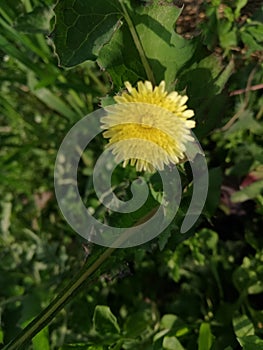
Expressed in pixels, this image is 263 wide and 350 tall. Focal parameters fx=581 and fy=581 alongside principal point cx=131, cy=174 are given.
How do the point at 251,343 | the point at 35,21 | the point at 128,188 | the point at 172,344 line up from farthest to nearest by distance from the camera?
the point at 35,21
the point at 128,188
the point at 172,344
the point at 251,343

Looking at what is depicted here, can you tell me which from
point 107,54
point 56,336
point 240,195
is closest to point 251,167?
point 240,195

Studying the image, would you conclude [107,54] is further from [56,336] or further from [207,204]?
[56,336]

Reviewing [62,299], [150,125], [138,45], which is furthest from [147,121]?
[62,299]

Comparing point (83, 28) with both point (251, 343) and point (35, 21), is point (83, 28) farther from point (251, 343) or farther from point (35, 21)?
point (251, 343)

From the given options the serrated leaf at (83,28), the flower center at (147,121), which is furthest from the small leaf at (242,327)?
the serrated leaf at (83,28)

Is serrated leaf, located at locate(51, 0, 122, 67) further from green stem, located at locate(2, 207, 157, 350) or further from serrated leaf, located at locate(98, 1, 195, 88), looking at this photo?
green stem, located at locate(2, 207, 157, 350)

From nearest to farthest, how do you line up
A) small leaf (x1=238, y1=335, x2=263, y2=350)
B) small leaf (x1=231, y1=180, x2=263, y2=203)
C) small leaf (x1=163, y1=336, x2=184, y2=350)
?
1. small leaf (x1=238, y1=335, x2=263, y2=350)
2. small leaf (x1=163, y1=336, x2=184, y2=350)
3. small leaf (x1=231, y1=180, x2=263, y2=203)

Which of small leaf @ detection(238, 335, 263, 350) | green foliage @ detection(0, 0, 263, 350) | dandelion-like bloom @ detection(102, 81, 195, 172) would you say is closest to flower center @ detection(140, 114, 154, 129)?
dandelion-like bloom @ detection(102, 81, 195, 172)
